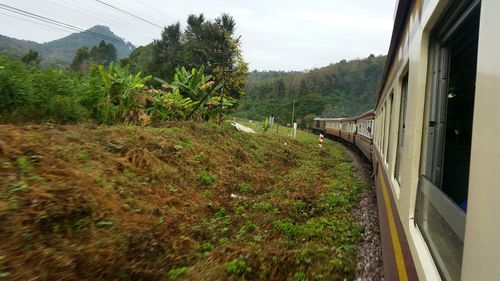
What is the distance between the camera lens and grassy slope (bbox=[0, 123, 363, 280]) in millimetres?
3447

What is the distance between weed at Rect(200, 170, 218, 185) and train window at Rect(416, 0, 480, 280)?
5.62 metres

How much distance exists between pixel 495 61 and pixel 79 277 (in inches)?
131

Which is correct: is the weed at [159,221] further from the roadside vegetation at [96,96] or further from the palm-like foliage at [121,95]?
the palm-like foliage at [121,95]

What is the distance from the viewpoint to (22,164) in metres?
4.20

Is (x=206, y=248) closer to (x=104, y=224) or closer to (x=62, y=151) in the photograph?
(x=104, y=224)

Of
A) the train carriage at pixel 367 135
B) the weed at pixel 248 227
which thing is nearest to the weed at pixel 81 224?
the weed at pixel 248 227

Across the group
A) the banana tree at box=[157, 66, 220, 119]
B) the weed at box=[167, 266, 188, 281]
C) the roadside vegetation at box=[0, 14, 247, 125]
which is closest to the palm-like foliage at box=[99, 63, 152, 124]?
the roadside vegetation at box=[0, 14, 247, 125]

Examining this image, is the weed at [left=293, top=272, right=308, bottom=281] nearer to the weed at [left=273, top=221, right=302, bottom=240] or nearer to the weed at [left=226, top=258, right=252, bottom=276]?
the weed at [left=226, top=258, right=252, bottom=276]

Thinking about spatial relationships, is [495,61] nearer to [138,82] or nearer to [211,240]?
[211,240]

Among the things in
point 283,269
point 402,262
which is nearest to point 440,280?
point 402,262

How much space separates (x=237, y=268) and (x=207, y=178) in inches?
155

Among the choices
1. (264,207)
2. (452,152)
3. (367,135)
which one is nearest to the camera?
(452,152)

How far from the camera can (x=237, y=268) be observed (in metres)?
4.00

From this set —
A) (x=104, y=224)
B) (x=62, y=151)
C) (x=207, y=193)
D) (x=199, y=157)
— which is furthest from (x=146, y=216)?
(x=199, y=157)
